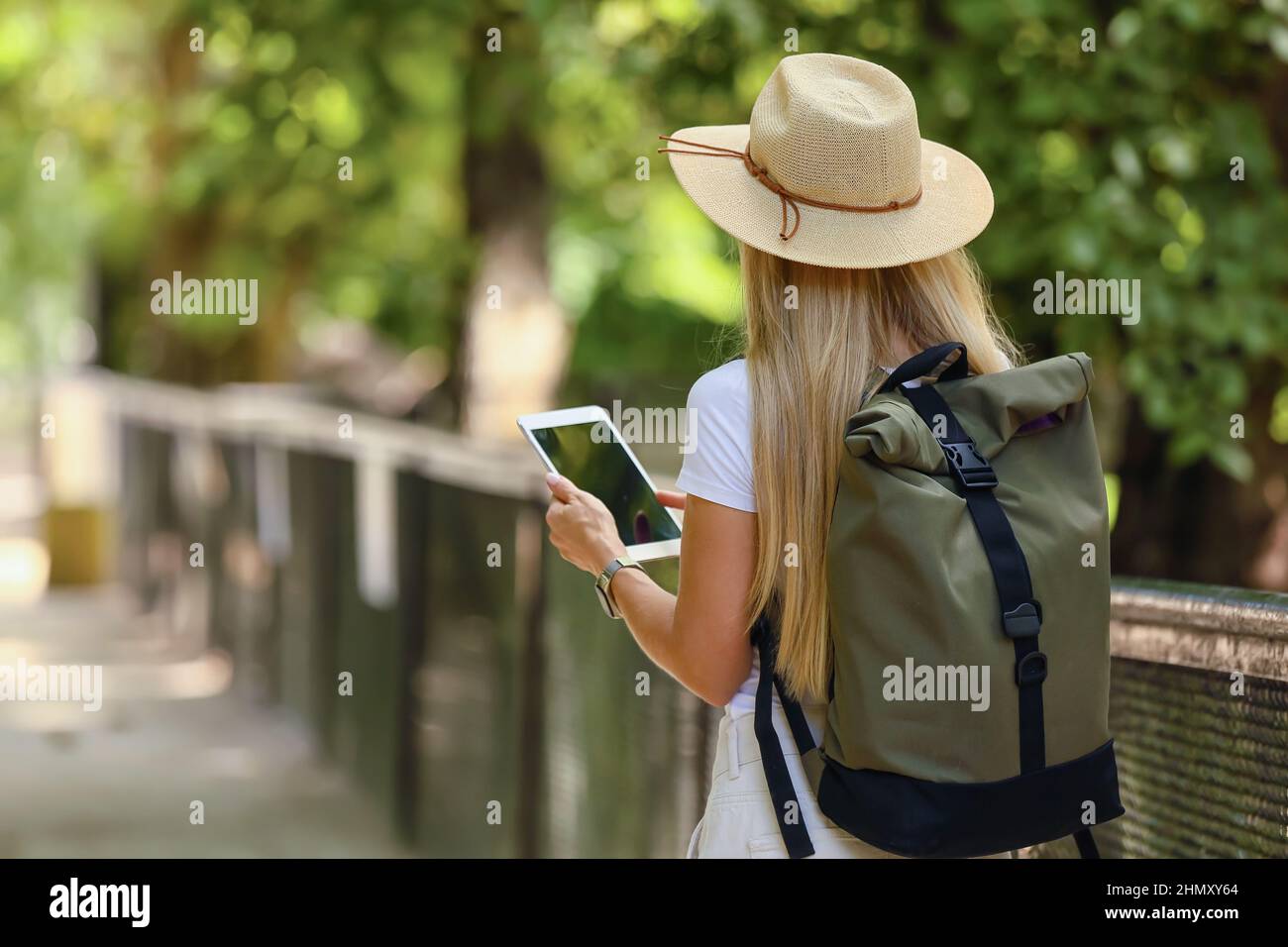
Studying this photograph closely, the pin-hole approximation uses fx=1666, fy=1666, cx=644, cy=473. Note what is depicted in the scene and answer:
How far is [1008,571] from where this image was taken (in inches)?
83.4

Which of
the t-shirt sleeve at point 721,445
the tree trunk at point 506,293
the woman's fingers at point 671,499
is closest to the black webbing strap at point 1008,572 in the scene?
the t-shirt sleeve at point 721,445

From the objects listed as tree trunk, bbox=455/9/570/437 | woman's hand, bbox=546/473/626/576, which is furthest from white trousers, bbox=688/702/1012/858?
tree trunk, bbox=455/9/570/437

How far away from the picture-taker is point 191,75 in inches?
565

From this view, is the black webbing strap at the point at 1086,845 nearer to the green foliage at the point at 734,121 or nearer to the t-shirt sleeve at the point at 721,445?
the t-shirt sleeve at the point at 721,445

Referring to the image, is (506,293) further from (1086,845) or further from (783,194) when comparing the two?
(1086,845)

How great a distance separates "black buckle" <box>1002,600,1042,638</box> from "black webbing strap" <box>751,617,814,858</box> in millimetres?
357

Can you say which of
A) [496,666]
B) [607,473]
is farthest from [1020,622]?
[496,666]

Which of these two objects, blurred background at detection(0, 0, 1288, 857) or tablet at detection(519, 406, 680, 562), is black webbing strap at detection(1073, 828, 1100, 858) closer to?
blurred background at detection(0, 0, 1288, 857)

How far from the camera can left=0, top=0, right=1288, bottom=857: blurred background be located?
15.1 feet

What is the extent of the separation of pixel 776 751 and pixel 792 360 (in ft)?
1.80

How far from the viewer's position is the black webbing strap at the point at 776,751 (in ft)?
7.58

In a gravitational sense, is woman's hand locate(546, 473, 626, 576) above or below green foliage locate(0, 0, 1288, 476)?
below
